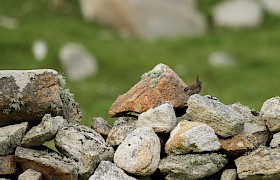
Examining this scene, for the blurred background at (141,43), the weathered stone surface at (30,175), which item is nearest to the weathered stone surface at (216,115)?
the weathered stone surface at (30,175)

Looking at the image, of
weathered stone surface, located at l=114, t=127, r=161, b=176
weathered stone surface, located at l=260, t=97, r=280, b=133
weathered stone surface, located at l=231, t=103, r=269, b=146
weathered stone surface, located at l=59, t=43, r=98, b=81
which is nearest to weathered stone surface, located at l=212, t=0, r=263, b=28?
weathered stone surface, located at l=59, t=43, r=98, b=81

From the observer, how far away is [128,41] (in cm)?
2852

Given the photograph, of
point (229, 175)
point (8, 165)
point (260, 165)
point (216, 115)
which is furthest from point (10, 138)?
point (260, 165)

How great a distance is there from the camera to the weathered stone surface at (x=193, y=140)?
27.0ft

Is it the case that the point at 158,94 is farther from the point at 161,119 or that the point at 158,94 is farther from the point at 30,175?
the point at 30,175

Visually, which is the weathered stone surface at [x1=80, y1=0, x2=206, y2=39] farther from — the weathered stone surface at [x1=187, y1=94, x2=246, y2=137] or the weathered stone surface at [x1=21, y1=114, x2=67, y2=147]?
the weathered stone surface at [x1=21, y1=114, x2=67, y2=147]

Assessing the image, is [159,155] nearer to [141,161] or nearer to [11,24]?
[141,161]

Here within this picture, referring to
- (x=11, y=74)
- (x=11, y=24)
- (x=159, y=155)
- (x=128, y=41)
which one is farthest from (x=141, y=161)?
(x=11, y=24)

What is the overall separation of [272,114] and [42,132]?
2.25 meters

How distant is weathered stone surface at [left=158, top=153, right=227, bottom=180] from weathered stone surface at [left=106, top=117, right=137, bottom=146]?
0.55 m

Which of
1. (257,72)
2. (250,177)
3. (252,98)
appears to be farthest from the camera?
(257,72)

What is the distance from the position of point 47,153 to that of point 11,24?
21974mm

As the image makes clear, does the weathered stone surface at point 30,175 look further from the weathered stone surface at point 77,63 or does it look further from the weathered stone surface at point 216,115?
the weathered stone surface at point 77,63

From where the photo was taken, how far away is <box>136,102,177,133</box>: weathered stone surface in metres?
8.52
